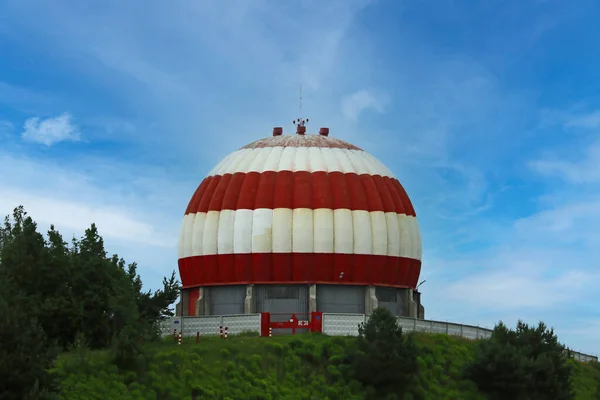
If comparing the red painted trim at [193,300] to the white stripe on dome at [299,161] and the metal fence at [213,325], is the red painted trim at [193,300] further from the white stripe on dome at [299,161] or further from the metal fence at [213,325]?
the white stripe on dome at [299,161]

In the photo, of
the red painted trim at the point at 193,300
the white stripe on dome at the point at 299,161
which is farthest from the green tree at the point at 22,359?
the white stripe on dome at the point at 299,161

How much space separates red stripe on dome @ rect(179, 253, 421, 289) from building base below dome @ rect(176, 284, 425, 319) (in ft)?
1.35

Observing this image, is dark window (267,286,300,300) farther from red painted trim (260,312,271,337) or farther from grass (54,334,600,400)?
grass (54,334,600,400)

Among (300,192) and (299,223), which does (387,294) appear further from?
(300,192)

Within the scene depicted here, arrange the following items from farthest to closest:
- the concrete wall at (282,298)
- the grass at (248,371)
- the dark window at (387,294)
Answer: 1. the dark window at (387,294)
2. the concrete wall at (282,298)
3. the grass at (248,371)

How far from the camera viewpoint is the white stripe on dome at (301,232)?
1983 inches

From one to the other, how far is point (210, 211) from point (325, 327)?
1091 centimetres

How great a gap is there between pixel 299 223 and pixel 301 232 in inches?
19.7

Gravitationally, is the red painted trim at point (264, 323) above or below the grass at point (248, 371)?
above

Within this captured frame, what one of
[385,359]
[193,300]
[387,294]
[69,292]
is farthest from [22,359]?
[387,294]

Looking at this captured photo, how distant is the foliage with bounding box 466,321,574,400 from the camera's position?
41.4 meters

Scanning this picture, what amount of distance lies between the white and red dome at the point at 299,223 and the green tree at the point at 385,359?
9.90 m

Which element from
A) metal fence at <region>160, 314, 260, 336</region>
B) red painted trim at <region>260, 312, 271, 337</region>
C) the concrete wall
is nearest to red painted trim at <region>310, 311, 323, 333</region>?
red painted trim at <region>260, 312, 271, 337</region>

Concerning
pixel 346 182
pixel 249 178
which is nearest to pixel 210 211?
pixel 249 178
